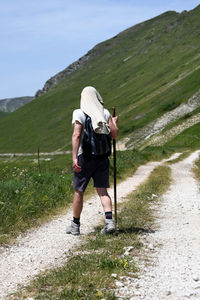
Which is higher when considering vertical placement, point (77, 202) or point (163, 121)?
point (163, 121)

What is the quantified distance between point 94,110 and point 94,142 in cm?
64

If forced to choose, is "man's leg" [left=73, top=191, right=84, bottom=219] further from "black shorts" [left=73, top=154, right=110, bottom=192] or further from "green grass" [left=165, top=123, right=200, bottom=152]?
"green grass" [left=165, top=123, right=200, bottom=152]

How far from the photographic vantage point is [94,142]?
781 cm

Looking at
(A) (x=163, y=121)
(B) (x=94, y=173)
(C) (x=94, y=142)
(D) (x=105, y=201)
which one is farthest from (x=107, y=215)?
(A) (x=163, y=121)

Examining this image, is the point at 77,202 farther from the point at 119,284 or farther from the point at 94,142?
the point at 119,284

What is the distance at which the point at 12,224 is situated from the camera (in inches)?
343

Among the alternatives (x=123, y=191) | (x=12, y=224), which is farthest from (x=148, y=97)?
(x=12, y=224)

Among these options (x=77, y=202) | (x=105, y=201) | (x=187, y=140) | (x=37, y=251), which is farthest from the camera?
(x=187, y=140)

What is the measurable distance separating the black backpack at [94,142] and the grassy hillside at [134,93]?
280ft

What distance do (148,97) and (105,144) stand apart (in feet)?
357

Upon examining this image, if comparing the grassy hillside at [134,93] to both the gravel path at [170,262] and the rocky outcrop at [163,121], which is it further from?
the gravel path at [170,262]

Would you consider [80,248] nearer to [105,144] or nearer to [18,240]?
[18,240]

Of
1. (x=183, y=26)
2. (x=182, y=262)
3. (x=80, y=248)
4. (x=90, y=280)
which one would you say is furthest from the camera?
(x=183, y=26)

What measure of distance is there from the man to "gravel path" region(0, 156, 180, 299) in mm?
610
